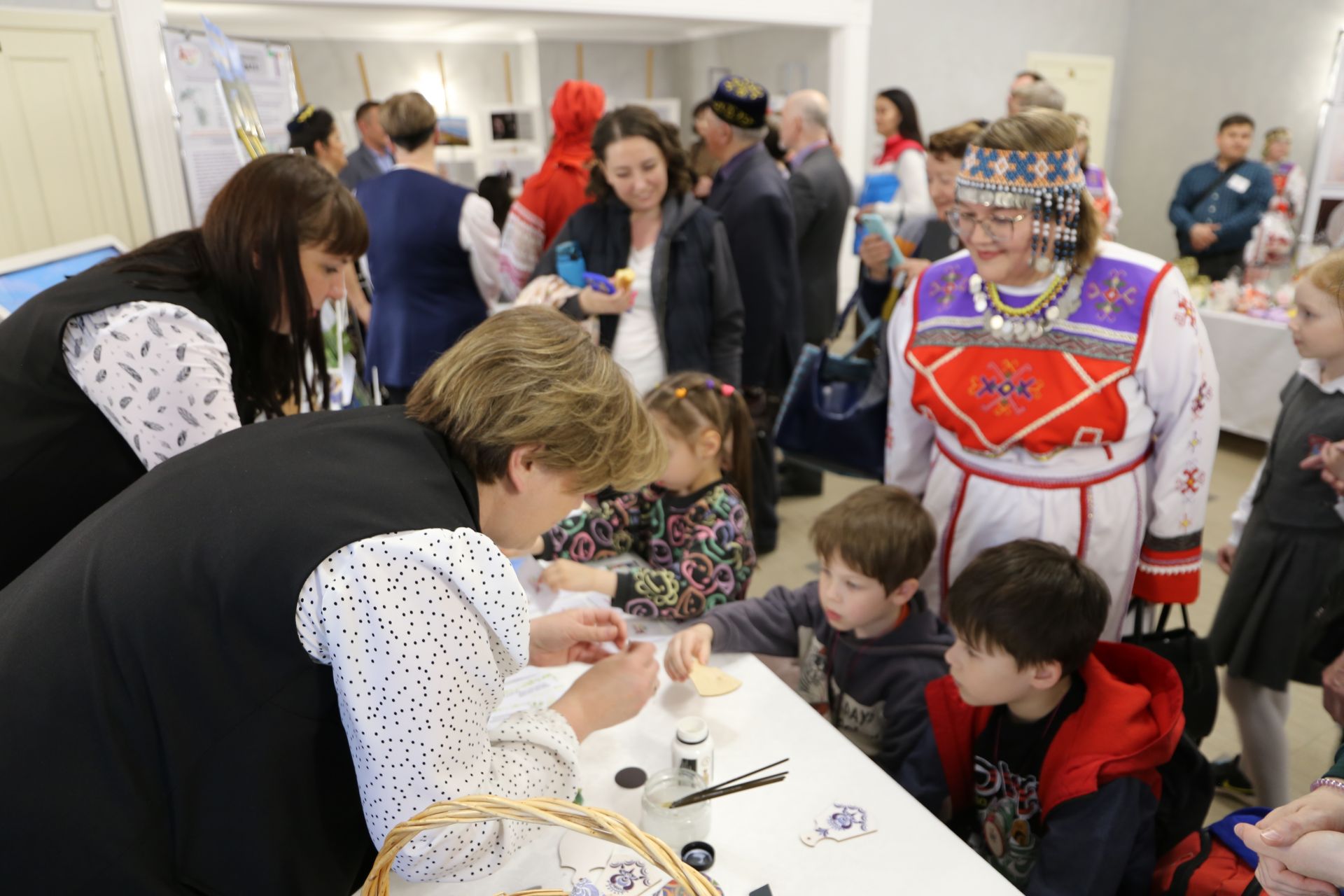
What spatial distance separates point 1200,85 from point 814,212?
5.54m

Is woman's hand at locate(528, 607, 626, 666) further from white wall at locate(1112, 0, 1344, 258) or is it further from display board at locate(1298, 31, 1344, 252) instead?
white wall at locate(1112, 0, 1344, 258)

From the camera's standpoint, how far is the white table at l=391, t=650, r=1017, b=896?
1131 millimetres

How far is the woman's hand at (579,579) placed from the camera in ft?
5.81

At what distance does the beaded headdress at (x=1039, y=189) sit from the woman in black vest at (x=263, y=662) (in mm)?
1055

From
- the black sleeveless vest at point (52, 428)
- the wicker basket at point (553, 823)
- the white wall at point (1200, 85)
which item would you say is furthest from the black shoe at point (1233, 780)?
the white wall at point (1200, 85)

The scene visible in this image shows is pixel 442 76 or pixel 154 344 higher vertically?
pixel 442 76

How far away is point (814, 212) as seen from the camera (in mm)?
3879

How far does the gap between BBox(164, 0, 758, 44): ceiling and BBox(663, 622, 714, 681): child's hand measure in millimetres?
3093

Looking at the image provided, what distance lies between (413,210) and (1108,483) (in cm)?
230

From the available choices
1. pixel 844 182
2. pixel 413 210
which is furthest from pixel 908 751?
pixel 844 182

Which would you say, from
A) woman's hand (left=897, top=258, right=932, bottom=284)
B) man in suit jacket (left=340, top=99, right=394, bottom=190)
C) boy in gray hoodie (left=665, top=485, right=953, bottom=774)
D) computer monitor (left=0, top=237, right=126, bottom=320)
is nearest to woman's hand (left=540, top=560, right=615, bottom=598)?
boy in gray hoodie (left=665, top=485, right=953, bottom=774)

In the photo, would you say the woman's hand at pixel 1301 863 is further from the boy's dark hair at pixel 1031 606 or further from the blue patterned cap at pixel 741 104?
the blue patterned cap at pixel 741 104

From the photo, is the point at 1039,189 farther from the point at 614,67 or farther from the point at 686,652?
the point at 614,67

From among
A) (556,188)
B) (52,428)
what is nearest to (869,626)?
(52,428)
